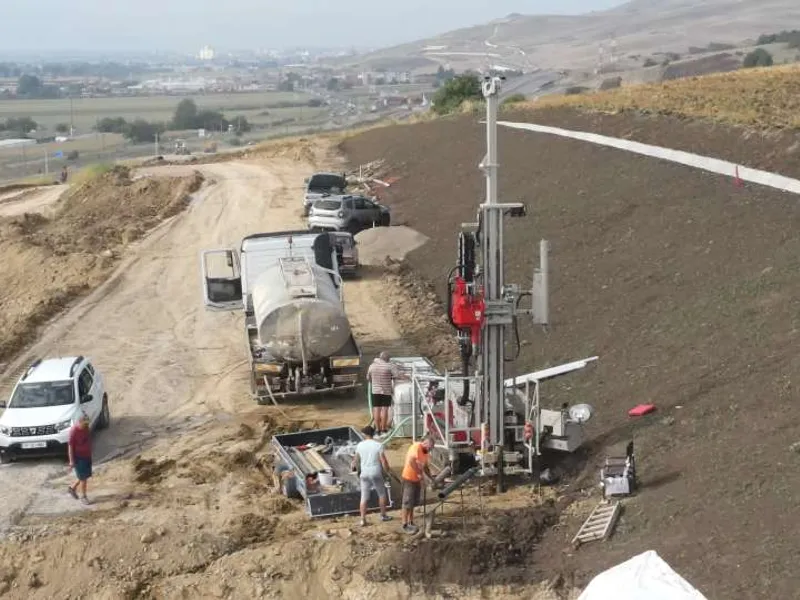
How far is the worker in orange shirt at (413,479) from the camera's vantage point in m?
14.9

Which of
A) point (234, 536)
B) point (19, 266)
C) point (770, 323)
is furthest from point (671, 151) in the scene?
point (234, 536)

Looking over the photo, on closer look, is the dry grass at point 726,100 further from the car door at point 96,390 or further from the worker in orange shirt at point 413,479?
the worker in orange shirt at point 413,479

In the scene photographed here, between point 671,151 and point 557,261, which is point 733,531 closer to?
point 557,261

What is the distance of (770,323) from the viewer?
62.4 ft

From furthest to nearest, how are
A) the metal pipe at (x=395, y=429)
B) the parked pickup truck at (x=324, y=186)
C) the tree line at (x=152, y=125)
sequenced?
the tree line at (x=152, y=125)
the parked pickup truck at (x=324, y=186)
the metal pipe at (x=395, y=429)

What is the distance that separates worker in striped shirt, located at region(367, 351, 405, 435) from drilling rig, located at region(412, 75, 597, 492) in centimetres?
196

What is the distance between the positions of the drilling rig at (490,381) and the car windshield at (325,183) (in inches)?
1191

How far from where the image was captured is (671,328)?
21031 mm

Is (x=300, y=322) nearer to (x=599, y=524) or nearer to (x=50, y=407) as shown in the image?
→ (x=50, y=407)

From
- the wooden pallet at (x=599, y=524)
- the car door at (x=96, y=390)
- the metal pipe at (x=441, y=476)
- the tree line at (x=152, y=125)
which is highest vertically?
the wooden pallet at (x=599, y=524)

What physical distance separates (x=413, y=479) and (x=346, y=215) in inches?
992

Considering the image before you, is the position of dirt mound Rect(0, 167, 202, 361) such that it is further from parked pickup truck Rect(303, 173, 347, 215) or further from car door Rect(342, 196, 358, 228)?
car door Rect(342, 196, 358, 228)

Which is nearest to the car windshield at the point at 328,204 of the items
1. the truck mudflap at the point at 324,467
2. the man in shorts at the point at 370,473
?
the truck mudflap at the point at 324,467

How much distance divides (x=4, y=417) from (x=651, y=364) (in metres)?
11.1
